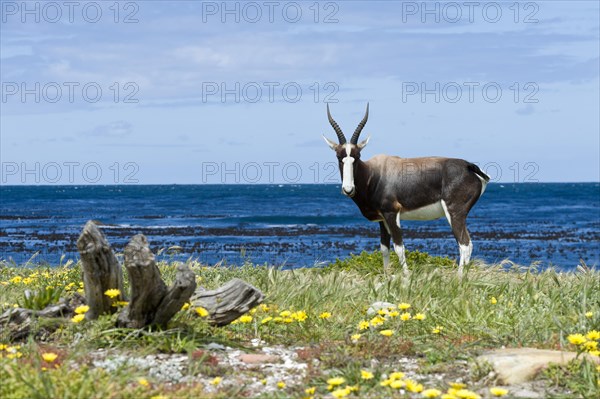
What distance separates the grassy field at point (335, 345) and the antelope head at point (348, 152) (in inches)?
144

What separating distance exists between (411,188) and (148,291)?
25.0ft

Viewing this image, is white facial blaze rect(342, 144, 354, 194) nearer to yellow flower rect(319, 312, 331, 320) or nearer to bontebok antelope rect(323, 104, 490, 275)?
bontebok antelope rect(323, 104, 490, 275)

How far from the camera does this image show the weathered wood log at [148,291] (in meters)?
6.27

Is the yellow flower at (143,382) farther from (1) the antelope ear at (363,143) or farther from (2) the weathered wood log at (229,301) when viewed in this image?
(1) the antelope ear at (363,143)

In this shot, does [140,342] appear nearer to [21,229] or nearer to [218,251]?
[218,251]

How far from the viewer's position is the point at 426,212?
13.6 m

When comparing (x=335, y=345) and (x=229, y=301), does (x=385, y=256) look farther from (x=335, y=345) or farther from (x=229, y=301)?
(x=229, y=301)

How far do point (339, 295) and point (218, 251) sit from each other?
2505 cm

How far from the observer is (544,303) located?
28.7 feet

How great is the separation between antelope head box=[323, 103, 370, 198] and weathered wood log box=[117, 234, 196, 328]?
654 centimetres

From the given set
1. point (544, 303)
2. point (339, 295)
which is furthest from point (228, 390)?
point (544, 303)

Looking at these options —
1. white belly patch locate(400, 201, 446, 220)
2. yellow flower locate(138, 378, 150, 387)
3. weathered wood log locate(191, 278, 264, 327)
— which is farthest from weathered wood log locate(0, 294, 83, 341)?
white belly patch locate(400, 201, 446, 220)

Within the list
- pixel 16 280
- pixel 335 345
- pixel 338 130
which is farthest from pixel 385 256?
pixel 335 345

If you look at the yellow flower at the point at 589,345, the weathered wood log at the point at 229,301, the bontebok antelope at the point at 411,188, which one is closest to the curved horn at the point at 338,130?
the bontebok antelope at the point at 411,188
